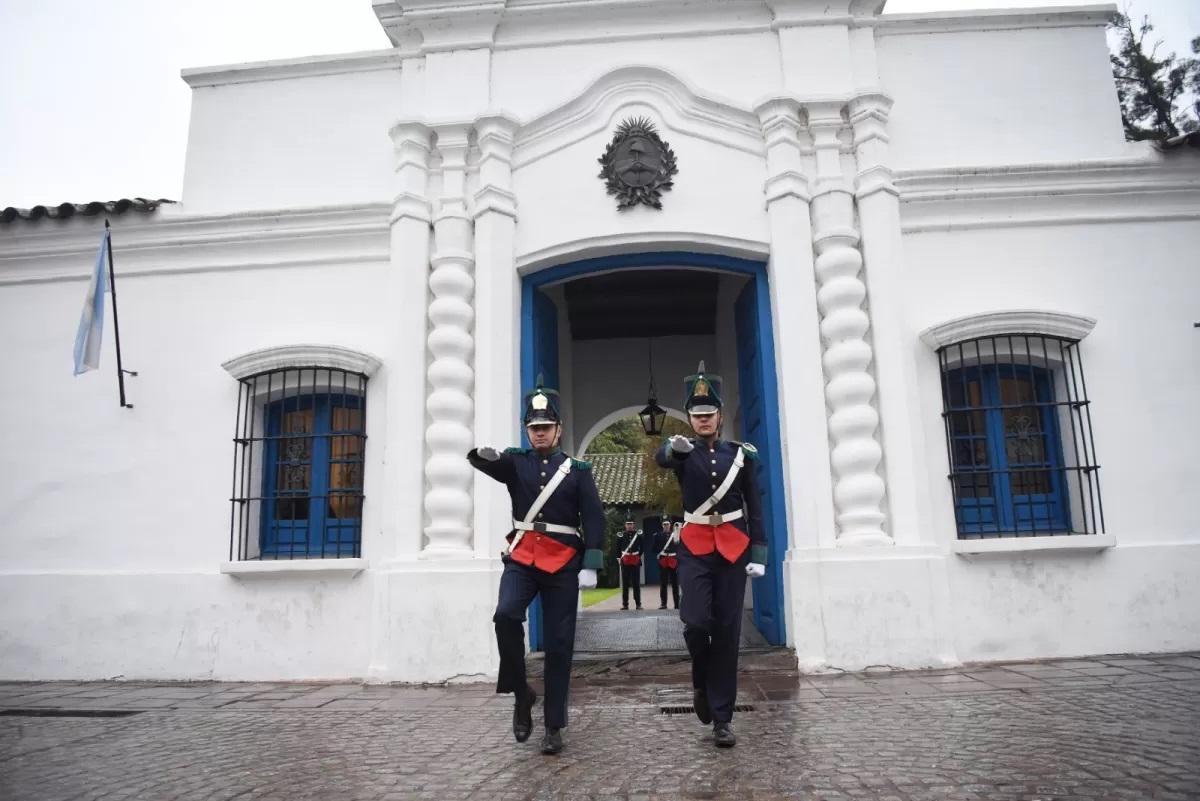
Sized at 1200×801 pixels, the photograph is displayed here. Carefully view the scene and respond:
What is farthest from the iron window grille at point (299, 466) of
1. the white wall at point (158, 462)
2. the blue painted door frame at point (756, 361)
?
the blue painted door frame at point (756, 361)

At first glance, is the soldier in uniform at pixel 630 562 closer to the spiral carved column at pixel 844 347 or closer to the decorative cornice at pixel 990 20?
the spiral carved column at pixel 844 347

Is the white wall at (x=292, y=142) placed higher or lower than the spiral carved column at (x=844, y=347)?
higher

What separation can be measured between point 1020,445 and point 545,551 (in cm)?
447

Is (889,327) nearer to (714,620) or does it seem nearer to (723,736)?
(714,620)

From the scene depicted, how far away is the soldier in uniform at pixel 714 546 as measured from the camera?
164 inches

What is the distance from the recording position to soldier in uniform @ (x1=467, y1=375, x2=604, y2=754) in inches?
165

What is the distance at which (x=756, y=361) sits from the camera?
742 cm

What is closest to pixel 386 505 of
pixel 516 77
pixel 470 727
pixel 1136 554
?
pixel 470 727

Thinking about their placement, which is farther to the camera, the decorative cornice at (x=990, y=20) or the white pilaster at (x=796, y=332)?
the decorative cornice at (x=990, y=20)

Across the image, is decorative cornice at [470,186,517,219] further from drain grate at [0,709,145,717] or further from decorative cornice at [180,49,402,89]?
drain grate at [0,709,145,717]

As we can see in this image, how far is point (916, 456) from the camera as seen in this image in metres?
6.51

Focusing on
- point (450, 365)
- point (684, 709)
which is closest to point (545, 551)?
point (684, 709)

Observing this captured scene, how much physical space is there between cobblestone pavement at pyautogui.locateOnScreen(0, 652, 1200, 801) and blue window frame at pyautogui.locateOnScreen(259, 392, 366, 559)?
4.64ft

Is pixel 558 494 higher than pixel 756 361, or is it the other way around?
pixel 756 361
